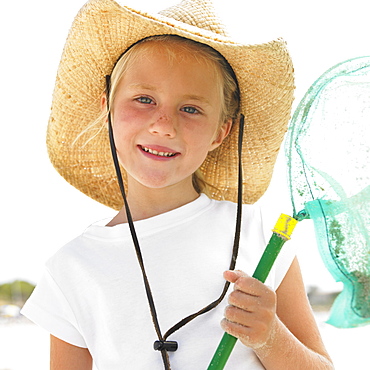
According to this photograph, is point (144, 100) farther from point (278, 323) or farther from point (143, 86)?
point (278, 323)

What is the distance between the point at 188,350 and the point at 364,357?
1414cm

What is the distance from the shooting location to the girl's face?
1.55 metres

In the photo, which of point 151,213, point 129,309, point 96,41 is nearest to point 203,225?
point 151,213

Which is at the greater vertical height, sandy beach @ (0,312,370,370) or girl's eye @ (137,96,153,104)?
girl's eye @ (137,96,153,104)

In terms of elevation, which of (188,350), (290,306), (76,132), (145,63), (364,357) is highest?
(145,63)

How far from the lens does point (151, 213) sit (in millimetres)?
1713

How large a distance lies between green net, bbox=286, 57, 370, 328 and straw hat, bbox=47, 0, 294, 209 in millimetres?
297

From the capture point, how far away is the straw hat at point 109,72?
1593 mm

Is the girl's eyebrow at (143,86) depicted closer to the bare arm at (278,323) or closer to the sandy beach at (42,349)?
the bare arm at (278,323)

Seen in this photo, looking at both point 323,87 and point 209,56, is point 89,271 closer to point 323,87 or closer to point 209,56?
point 209,56

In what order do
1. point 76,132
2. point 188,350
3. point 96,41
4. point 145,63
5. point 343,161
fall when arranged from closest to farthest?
point 343,161, point 188,350, point 145,63, point 96,41, point 76,132

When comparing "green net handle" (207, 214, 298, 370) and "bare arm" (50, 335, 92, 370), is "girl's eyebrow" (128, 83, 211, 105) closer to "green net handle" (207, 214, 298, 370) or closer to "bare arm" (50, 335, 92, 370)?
"green net handle" (207, 214, 298, 370)

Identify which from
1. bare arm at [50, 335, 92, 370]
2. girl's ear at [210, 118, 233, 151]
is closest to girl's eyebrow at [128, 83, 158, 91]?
girl's ear at [210, 118, 233, 151]

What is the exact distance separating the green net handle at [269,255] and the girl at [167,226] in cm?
11
